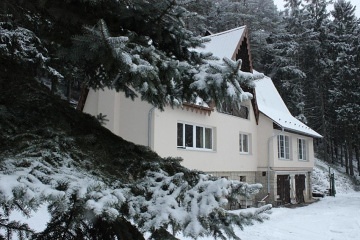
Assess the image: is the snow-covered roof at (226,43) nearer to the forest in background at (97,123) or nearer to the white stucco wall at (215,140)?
the white stucco wall at (215,140)

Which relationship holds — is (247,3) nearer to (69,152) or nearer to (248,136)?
(248,136)

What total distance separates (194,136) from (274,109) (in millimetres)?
9510

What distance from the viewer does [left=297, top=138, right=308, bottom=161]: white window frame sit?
24125 millimetres

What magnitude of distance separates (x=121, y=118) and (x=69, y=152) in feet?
42.1

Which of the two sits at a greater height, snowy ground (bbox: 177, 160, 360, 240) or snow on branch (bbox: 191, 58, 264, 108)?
snow on branch (bbox: 191, 58, 264, 108)

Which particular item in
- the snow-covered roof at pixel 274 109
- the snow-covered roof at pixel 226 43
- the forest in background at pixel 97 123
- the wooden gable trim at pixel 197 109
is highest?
the snow-covered roof at pixel 226 43

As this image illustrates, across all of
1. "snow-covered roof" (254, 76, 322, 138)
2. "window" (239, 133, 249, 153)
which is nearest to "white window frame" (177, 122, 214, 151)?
"window" (239, 133, 249, 153)

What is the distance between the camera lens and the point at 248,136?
20.1m

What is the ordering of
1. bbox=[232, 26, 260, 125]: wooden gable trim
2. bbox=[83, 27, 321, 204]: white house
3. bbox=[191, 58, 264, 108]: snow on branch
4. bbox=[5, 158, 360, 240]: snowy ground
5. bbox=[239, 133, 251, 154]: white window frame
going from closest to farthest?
bbox=[191, 58, 264, 108]: snow on branch → bbox=[5, 158, 360, 240]: snowy ground → bbox=[83, 27, 321, 204]: white house → bbox=[232, 26, 260, 125]: wooden gable trim → bbox=[239, 133, 251, 154]: white window frame

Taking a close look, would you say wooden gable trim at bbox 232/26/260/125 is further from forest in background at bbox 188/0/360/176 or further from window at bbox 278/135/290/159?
forest in background at bbox 188/0/360/176

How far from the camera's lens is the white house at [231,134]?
46.6 ft

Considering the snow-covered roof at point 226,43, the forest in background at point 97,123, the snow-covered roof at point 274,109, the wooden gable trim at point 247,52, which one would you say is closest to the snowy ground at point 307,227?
the forest in background at point 97,123

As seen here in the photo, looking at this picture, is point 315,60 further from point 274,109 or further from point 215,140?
point 215,140

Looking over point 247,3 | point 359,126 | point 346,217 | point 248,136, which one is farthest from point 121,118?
point 247,3
